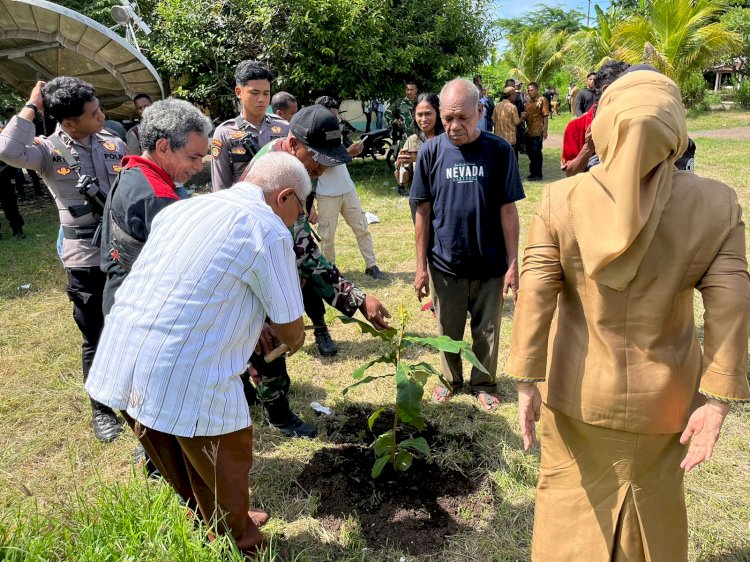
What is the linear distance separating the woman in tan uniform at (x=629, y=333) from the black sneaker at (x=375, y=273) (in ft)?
13.4

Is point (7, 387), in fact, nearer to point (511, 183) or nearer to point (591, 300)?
point (511, 183)

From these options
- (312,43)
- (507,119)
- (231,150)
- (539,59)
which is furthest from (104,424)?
(539,59)

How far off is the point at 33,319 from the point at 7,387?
1405mm

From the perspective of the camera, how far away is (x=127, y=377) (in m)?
1.86

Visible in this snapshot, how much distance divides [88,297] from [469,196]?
2.29m

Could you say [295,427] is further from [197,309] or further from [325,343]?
[197,309]

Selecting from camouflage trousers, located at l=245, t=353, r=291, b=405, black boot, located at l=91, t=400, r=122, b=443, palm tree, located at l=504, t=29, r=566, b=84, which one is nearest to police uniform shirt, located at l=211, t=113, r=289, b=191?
camouflage trousers, located at l=245, t=353, r=291, b=405

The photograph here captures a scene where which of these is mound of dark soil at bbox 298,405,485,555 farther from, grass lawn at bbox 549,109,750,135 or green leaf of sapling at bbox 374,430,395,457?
grass lawn at bbox 549,109,750,135

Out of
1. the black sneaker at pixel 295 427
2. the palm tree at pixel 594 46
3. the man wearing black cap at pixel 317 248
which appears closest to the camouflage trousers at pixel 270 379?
the man wearing black cap at pixel 317 248

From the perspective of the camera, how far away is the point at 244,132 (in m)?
3.96

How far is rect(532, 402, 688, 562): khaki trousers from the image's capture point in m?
1.77

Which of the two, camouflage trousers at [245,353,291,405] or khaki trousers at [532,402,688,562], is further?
camouflage trousers at [245,353,291,405]

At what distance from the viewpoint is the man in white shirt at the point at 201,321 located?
1777 millimetres

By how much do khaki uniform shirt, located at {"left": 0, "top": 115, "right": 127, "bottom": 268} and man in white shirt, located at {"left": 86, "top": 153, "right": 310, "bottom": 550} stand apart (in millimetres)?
1398
